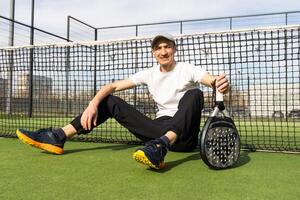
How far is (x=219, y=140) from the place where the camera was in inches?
83.2

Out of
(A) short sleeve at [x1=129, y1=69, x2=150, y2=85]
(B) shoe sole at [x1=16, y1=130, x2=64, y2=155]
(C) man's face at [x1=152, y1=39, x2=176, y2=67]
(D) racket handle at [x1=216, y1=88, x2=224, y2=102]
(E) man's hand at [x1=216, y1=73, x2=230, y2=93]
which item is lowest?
(B) shoe sole at [x1=16, y1=130, x2=64, y2=155]

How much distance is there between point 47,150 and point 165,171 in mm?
998

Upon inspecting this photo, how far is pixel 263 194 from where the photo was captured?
1627mm

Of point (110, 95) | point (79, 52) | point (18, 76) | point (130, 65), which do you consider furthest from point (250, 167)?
point (18, 76)

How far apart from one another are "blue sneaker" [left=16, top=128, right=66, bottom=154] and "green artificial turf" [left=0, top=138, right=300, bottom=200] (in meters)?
0.07


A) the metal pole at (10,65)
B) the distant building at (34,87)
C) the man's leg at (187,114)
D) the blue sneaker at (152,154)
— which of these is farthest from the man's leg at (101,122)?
the distant building at (34,87)

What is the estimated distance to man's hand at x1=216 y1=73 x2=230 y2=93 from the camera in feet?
6.73

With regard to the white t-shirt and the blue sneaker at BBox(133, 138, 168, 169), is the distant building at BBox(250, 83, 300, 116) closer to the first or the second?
the white t-shirt

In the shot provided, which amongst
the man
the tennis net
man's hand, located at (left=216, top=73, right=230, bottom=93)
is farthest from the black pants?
the tennis net

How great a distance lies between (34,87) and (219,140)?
7088 mm

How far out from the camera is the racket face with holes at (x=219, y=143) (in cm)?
206

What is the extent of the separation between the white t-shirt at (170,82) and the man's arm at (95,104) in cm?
9

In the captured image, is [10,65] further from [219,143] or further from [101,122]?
[219,143]

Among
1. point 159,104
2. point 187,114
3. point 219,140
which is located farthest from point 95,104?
point 219,140
